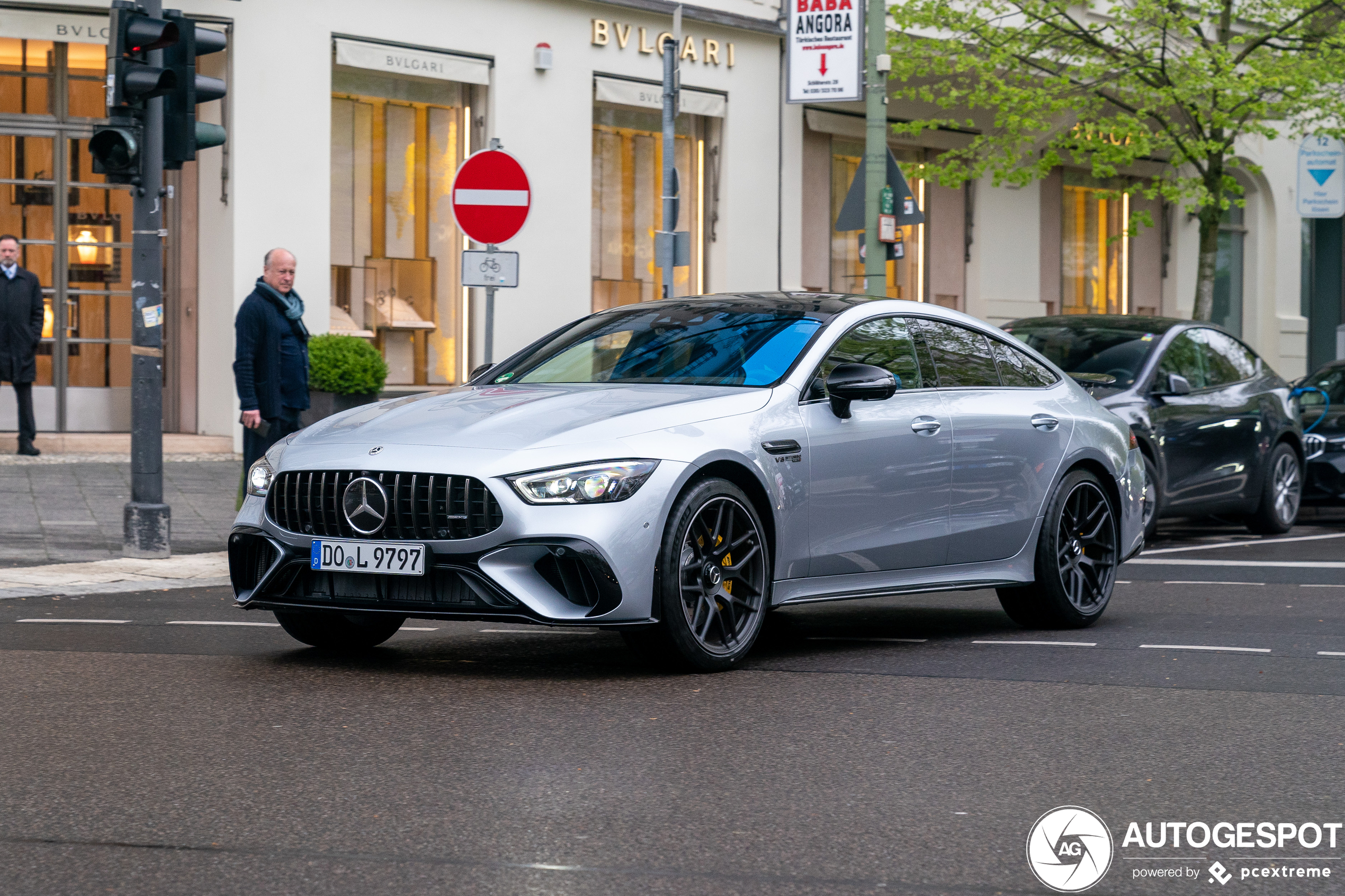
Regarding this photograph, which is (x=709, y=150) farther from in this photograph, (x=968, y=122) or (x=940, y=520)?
(x=940, y=520)

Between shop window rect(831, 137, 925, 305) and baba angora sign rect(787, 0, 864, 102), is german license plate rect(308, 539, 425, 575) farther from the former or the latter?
shop window rect(831, 137, 925, 305)

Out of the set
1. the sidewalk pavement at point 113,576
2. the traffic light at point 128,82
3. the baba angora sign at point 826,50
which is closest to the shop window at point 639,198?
the baba angora sign at point 826,50

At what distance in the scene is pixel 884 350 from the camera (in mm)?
8227

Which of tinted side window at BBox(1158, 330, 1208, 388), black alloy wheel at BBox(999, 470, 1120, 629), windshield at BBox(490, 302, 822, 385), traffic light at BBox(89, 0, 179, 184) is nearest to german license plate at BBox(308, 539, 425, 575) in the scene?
windshield at BBox(490, 302, 822, 385)

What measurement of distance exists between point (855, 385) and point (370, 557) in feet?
6.71

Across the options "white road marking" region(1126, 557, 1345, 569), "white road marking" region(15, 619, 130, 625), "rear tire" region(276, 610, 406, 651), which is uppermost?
"rear tire" region(276, 610, 406, 651)

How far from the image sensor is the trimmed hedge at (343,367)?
17.6 m

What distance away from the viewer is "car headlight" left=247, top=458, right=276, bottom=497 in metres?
7.26

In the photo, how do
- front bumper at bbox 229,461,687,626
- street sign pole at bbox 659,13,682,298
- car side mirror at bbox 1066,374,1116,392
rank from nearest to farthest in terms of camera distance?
→ 1. front bumper at bbox 229,461,687,626
2. car side mirror at bbox 1066,374,1116,392
3. street sign pole at bbox 659,13,682,298

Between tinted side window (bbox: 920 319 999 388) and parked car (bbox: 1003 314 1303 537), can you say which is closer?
tinted side window (bbox: 920 319 999 388)

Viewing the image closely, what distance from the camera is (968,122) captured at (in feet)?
77.4

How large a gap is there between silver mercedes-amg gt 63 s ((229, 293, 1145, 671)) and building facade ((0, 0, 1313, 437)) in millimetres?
10614

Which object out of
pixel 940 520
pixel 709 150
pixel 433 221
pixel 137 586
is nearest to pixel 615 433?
pixel 940 520

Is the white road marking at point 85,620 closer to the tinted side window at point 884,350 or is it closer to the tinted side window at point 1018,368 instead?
the tinted side window at point 884,350
